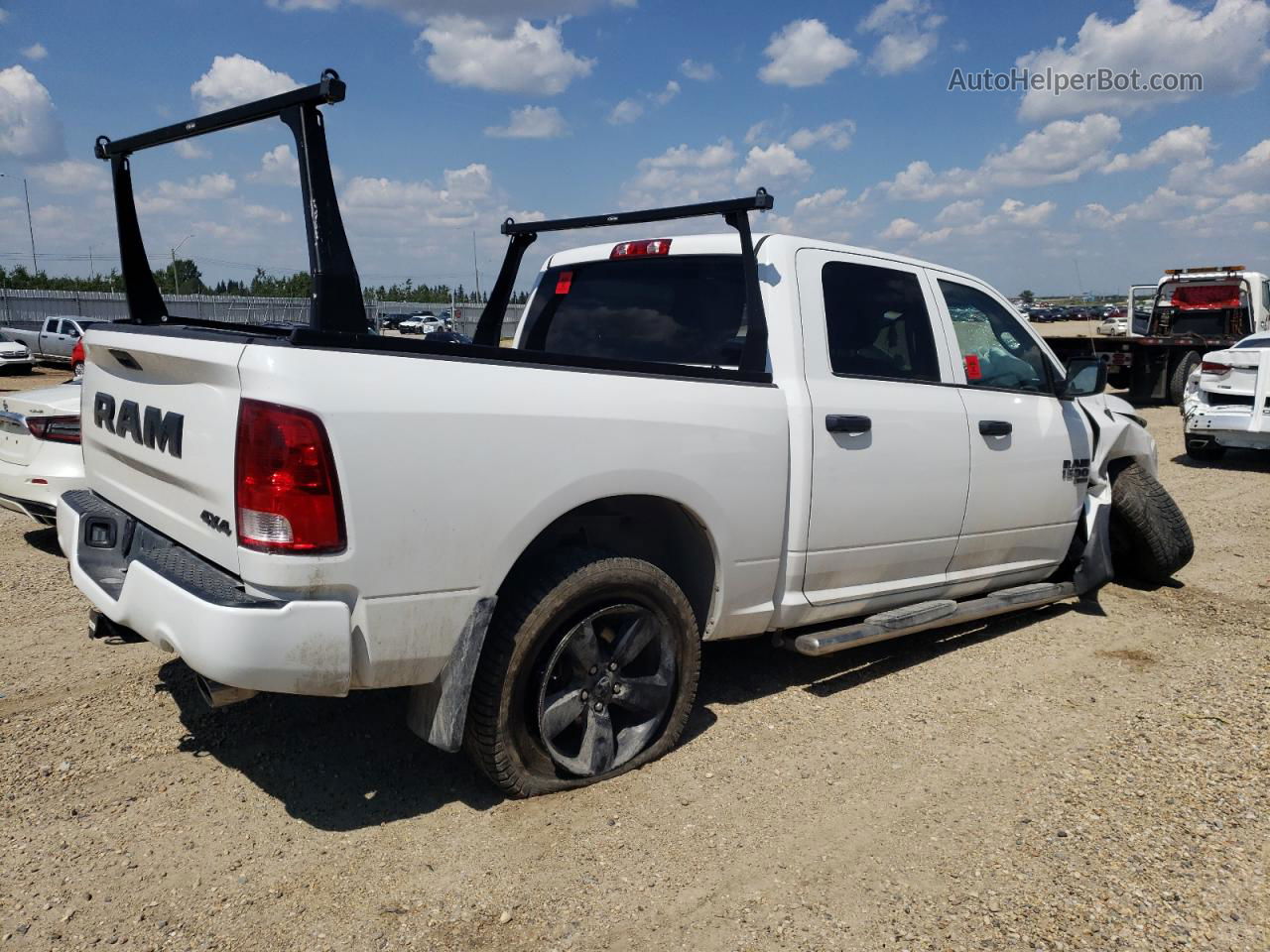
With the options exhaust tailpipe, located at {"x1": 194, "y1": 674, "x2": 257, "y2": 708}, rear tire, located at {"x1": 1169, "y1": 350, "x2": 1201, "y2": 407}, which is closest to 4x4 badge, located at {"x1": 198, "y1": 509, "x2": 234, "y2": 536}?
exhaust tailpipe, located at {"x1": 194, "y1": 674, "x2": 257, "y2": 708}

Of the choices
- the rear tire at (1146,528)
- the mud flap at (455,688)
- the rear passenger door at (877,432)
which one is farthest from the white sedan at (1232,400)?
the mud flap at (455,688)

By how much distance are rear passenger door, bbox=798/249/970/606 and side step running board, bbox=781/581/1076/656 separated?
123mm

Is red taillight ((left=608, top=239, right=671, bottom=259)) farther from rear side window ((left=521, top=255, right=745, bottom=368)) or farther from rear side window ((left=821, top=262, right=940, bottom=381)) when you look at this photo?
rear side window ((left=821, top=262, right=940, bottom=381))

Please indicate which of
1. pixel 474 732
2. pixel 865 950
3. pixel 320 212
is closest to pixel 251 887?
pixel 474 732

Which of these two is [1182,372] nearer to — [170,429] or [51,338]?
[170,429]

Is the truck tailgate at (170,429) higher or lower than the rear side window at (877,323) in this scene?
lower

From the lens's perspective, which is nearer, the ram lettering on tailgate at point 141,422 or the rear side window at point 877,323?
the ram lettering on tailgate at point 141,422

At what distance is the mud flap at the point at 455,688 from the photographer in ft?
9.70

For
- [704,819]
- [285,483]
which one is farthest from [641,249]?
[704,819]

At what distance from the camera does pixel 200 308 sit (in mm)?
4645

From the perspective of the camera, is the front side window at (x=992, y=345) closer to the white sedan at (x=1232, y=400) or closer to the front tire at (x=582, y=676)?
the front tire at (x=582, y=676)

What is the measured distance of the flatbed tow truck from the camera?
16609 millimetres

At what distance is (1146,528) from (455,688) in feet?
15.2

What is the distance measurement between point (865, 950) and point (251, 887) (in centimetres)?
174
